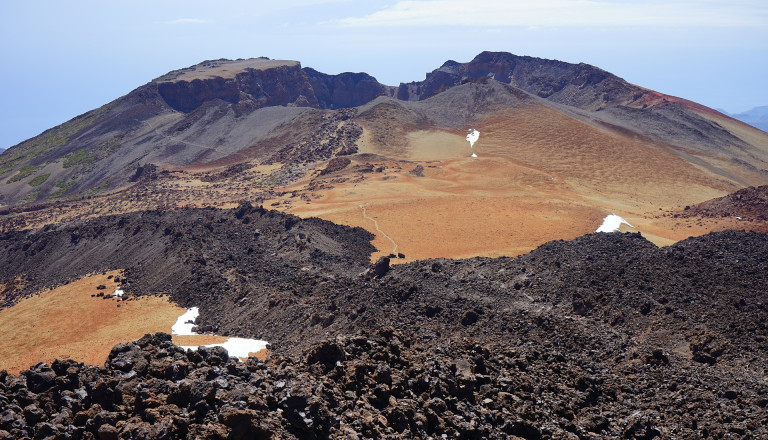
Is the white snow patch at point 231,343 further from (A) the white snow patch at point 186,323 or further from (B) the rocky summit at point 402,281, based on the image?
(B) the rocky summit at point 402,281

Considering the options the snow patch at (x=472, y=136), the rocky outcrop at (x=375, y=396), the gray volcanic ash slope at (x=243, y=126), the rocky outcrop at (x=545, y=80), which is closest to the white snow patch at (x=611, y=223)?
the rocky outcrop at (x=375, y=396)

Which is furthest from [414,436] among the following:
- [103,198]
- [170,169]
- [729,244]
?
[170,169]

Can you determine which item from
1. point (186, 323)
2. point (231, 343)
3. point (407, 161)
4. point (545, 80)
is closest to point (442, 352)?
point (231, 343)

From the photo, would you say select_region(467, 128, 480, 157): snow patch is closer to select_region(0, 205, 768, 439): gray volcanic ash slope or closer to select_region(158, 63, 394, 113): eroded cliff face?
select_region(158, 63, 394, 113): eroded cliff face

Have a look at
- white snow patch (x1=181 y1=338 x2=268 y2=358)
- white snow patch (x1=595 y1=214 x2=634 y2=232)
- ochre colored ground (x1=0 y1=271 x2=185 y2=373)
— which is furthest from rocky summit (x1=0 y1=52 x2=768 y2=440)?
white snow patch (x1=595 y1=214 x2=634 y2=232)

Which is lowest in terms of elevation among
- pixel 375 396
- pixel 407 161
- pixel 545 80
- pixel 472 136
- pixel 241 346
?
pixel 241 346

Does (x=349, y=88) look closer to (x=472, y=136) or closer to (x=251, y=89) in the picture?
(x=251, y=89)

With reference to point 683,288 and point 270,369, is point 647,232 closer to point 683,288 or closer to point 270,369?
point 683,288
